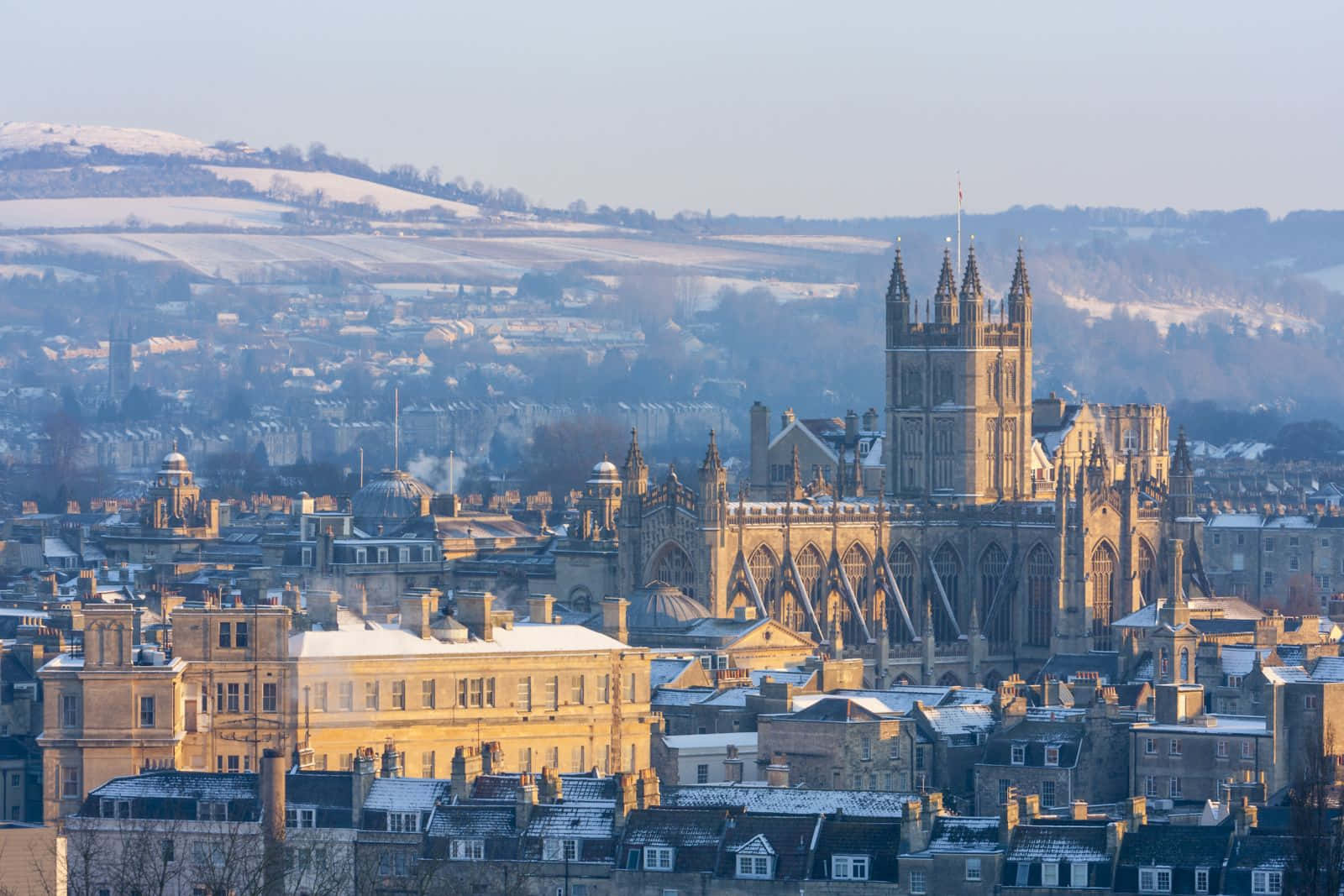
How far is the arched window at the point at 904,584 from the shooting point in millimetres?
146125

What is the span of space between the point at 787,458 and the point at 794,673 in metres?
51.6

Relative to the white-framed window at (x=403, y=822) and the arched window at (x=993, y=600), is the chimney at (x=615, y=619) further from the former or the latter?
the white-framed window at (x=403, y=822)

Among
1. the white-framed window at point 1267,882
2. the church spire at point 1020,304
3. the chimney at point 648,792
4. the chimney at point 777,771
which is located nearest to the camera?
the white-framed window at point 1267,882

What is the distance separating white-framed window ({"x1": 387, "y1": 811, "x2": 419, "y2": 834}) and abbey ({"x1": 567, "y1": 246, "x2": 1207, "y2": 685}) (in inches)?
2086

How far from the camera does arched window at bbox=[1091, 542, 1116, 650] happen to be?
145m

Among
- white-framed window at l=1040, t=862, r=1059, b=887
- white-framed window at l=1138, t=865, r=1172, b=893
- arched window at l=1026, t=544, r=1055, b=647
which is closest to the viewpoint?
white-framed window at l=1138, t=865, r=1172, b=893

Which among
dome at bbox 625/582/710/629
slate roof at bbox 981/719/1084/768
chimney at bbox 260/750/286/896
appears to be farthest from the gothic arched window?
chimney at bbox 260/750/286/896

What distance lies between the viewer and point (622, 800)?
248 ft

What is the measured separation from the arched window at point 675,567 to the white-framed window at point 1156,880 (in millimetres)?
67331

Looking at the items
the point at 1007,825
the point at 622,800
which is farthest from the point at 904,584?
→ the point at 1007,825

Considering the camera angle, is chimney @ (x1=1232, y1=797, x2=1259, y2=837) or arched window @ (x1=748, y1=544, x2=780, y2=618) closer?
chimney @ (x1=1232, y1=797, x2=1259, y2=837)

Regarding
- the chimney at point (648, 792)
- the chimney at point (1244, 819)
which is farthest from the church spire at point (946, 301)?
the chimney at point (1244, 819)

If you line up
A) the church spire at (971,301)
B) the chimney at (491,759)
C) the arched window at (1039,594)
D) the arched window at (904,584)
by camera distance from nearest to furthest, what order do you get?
the chimney at (491,759) < the arched window at (1039,594) < the arched window at (904,584) < the church spire at (971,301)

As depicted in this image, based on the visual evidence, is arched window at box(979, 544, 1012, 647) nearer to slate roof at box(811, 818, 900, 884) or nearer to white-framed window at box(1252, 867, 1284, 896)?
slate roof at box(811, 818, 900, 884)
